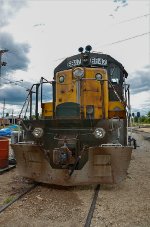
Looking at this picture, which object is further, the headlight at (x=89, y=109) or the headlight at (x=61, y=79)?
the headlight at (x=61, y=79)

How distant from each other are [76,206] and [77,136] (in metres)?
1.61

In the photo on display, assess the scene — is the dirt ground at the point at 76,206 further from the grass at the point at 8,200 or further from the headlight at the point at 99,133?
the headlight at the point at 99,133

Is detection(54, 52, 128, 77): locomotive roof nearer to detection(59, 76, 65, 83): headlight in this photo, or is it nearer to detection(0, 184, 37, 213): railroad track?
detection(59, 76, 65, 83): headlight

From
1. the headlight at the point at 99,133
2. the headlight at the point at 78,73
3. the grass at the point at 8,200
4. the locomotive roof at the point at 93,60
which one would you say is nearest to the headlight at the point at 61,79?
the headlight at the point at 78,73

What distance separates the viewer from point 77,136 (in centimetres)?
627

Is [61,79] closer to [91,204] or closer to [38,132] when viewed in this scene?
[38,132]

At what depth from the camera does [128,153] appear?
5859 millimetres

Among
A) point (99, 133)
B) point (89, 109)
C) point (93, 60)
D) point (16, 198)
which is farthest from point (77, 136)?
point (93, 60)

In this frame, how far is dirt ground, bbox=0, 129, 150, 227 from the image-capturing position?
14.2 ft

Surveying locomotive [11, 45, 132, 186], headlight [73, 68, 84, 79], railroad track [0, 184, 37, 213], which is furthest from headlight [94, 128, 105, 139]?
railroad track [0, 184, 37, 213]

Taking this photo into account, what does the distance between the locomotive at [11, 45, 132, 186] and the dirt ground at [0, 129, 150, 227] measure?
1.13 feet

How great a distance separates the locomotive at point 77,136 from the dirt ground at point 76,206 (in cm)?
35

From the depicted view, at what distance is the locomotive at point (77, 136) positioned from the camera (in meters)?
5.91

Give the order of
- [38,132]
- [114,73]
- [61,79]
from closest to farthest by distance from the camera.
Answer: [38,132]
[61,79]
[114,73]
